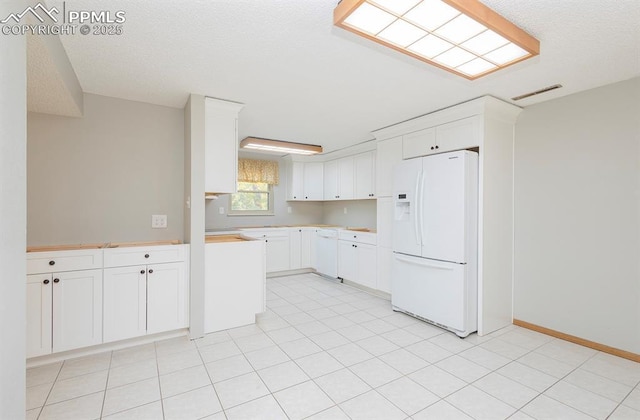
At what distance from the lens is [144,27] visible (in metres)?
1.78

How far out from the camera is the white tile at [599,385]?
200 centimetres

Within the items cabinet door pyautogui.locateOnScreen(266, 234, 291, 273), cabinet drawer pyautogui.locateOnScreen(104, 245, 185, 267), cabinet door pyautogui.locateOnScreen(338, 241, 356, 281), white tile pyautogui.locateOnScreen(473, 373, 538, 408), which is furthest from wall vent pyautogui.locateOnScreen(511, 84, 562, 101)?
cabinet door pyautogui.locateOnScreen(266, 234, 291, 273)

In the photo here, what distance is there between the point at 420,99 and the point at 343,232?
2.54 metres

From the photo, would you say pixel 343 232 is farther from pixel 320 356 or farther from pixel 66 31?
pixel 66 31

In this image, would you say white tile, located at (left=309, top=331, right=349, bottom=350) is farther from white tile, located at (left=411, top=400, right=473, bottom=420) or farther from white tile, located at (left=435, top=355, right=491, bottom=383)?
white tile, located at (left=411, top=400, right=473, bottom=420)

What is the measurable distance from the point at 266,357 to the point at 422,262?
1892 mm

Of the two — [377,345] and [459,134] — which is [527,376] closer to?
[377,345]

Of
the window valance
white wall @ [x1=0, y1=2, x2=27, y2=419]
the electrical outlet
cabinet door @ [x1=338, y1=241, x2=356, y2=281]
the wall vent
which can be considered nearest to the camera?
white wall @ [x1=0, y1=2, x2=27, y2=419]

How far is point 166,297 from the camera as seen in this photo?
277cm

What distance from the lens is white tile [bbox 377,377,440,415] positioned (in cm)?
186

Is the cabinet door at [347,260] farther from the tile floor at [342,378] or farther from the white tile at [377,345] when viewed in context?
the white tile at [377,345]

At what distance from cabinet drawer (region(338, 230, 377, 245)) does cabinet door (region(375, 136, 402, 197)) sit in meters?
0.66

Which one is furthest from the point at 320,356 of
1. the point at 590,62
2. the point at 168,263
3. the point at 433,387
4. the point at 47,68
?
the point at 590,62

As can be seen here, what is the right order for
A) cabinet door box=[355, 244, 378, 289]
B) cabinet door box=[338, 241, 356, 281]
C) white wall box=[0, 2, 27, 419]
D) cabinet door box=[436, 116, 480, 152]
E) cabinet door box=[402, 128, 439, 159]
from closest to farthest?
white wall box=[0, 2, 27, 419]
cabinet door box=[436, 116, 480, 152]
cabinet door box=[402, 128, 439, 159]
cabinet door box=[355, 244, 378, 289]
cabinet door box=[338, 241, 356, 281]
